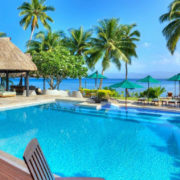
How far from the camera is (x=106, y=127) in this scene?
8.01 m

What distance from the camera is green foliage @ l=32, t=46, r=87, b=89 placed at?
16.7 metres

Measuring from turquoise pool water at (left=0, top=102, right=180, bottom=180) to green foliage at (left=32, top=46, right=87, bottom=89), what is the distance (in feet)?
24.0

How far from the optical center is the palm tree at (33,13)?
25.4 meters

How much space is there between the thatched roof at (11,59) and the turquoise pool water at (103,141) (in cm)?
542

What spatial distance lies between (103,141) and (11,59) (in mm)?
12789

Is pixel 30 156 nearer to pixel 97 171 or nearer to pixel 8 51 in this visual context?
pixel 97 171

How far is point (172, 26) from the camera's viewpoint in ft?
48.4

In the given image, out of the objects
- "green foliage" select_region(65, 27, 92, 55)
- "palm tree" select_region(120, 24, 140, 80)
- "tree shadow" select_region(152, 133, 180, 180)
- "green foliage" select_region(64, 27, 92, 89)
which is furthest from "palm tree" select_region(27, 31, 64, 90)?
"tree shadow" select_region(152, 133, 180, 180)

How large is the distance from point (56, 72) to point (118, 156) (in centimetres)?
1384

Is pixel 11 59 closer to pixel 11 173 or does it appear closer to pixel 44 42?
pixel 44 42

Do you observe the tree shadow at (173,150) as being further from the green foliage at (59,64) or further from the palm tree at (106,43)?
the palm tree at (106,43)

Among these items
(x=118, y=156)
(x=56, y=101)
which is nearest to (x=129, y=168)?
(x=118, y=156)

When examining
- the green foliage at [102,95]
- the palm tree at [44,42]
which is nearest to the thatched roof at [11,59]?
the palm tree at [44,42]

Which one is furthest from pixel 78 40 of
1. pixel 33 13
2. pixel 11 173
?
pixel 11 173
